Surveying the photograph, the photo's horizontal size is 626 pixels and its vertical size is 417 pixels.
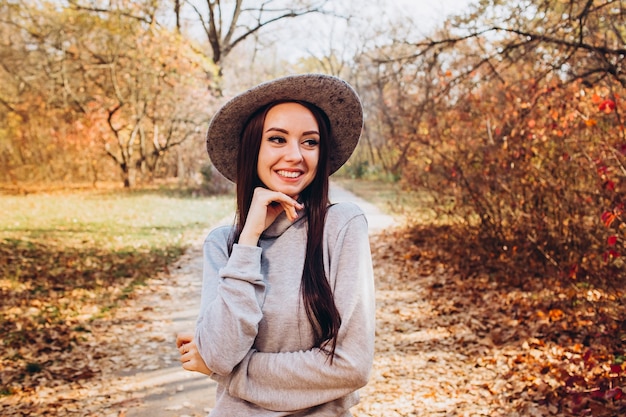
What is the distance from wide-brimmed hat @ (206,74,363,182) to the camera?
1723 mm

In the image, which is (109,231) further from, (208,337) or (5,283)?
(208,337)

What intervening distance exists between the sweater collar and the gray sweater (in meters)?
0.09

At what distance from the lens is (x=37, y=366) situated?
15.6 ft

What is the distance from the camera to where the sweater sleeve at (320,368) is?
156 cm

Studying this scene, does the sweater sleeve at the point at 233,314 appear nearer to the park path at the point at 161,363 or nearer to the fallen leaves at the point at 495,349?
the park path at the point at 161,363

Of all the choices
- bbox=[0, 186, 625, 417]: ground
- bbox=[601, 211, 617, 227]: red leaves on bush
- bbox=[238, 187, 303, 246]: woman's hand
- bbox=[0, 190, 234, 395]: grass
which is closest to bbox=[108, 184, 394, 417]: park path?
bbox=[0, 186, 625, 417]: ground

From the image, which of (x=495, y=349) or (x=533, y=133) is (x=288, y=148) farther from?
(x=533, y=133)

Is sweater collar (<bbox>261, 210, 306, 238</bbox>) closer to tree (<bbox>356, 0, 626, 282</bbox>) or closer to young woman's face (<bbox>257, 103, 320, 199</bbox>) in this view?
young woman's face (<bbox>257, 103, 320, 199</bbox>)

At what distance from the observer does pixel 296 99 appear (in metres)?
1.78

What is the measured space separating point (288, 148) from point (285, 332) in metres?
0.58

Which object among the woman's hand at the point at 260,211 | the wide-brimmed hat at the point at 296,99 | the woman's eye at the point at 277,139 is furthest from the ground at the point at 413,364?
the woman's eye at the point at 277,139

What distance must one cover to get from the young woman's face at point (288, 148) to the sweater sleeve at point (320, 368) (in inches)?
14.1

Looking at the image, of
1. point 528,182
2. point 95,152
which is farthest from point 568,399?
point 95,152

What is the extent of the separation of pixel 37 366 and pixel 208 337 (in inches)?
155
